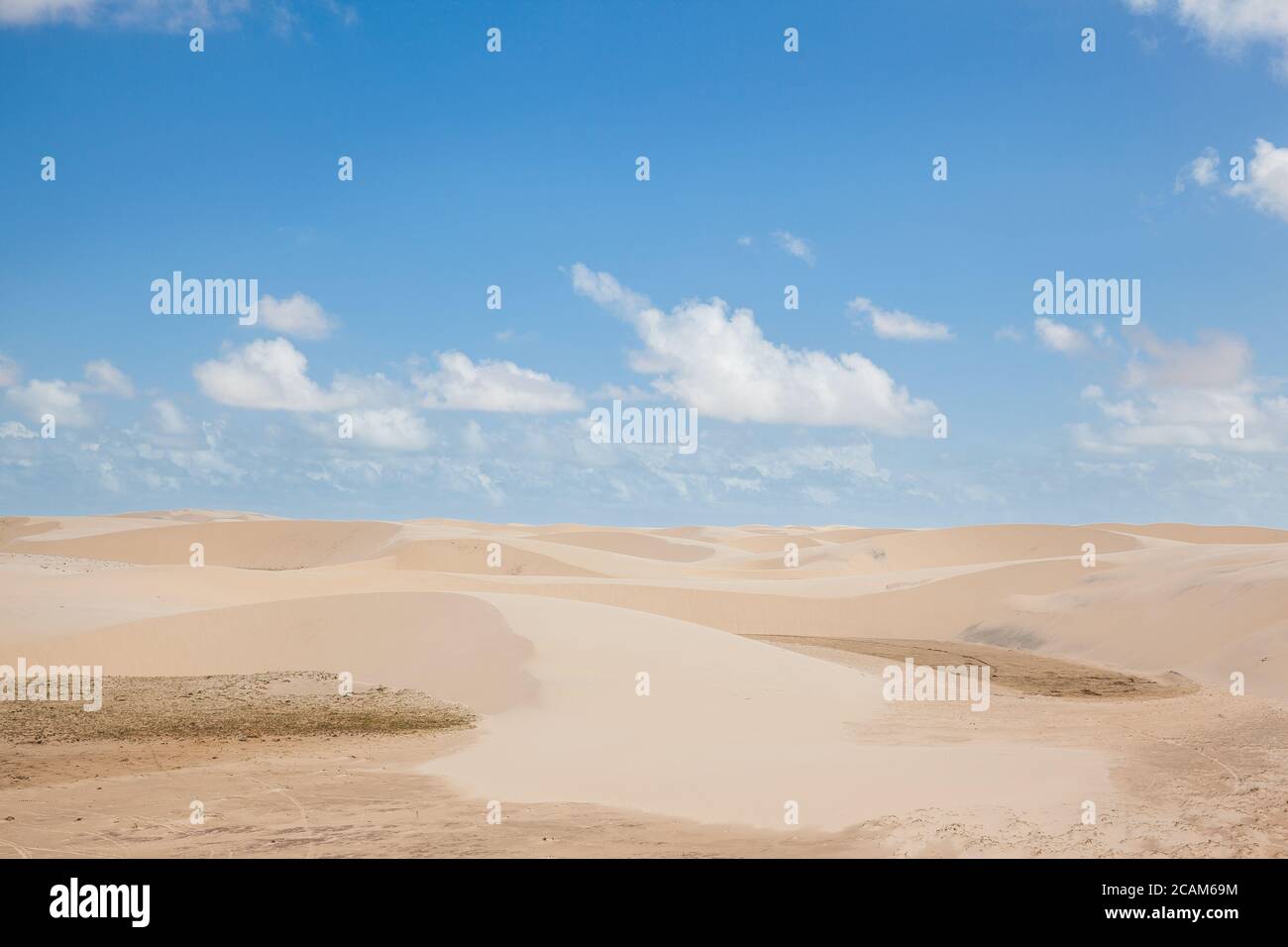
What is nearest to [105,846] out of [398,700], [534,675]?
[398,700]

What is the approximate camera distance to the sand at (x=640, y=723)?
10.5 metres

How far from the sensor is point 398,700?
772 inches

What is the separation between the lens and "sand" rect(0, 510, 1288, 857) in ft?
34.6

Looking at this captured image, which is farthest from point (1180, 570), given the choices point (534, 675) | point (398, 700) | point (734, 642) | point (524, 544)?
point (524, 544)

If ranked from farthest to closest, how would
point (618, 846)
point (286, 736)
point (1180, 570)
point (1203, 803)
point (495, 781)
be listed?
point (1180, 570), point (286, 736), point (495, 781), point (1203, 803), point (618, 846)

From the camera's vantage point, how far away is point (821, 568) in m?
67.4

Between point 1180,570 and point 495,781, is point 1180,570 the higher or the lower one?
the higher one

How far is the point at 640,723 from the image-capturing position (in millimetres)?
17094

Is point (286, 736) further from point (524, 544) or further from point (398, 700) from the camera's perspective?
point (524, 544)

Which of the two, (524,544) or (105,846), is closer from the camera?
(105,846)
